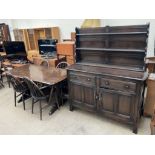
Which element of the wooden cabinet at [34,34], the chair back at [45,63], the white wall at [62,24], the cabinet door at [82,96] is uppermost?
the white wall at [62,24]

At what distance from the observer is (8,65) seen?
4484 millimetres

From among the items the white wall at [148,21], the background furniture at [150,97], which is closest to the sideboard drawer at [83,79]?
the background furniture at [150,97]

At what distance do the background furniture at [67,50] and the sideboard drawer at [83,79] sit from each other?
1458 mm

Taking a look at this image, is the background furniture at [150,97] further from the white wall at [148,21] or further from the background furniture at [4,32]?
the background furniture at [4,32]

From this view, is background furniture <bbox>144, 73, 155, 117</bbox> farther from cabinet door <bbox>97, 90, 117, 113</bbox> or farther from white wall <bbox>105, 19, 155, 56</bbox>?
white wall <bbox>105, 19, 155, 56</bbox>

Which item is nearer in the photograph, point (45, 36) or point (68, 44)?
point (68, 44)

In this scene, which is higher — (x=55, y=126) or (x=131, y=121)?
(x=131, y=121)

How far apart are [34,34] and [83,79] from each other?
12.9 feet

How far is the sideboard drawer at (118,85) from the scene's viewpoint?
6.58 feet

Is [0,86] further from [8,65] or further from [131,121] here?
[131,121]

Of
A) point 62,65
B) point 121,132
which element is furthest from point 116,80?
point 62,65

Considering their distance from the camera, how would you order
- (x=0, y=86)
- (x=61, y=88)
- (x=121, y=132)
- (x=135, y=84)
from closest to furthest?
(x=135, y=84) < (x=121, y=132) < (x=61, y=88) < (x=0, y=86)
